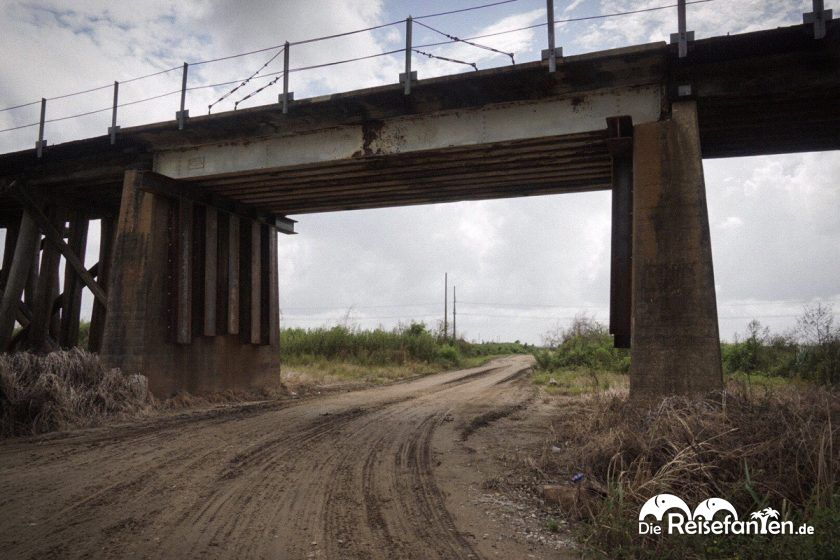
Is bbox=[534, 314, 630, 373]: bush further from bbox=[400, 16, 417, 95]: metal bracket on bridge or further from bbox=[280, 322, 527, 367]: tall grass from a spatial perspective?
bbox=[400, 16, 417, 95]: metal bracket on bridge

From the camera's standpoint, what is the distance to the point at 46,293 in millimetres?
13805

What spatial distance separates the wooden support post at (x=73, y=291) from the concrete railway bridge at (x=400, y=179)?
46mm

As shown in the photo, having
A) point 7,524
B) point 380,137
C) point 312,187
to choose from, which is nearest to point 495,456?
point 7,524

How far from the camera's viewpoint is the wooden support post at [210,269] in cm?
1199

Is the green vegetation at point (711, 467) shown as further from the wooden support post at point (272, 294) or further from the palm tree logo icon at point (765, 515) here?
the wooden support post at point (272, 294)

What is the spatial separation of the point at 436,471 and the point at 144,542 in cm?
297

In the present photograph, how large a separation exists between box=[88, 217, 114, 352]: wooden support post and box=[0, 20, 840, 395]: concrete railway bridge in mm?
45

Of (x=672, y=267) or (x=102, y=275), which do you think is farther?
(x=102, y=275)

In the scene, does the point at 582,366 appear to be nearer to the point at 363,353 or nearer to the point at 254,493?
the point at 363,353

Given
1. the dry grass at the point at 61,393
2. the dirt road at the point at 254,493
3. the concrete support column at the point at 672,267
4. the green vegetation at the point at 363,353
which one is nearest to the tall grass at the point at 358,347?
the green vegetation at the point at 363,353

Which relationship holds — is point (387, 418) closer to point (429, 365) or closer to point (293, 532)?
point (293, 532)

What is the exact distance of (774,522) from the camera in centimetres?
356

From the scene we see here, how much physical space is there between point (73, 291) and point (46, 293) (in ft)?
2.12

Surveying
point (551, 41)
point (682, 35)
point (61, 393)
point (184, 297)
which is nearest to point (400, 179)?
point (551, 41)
